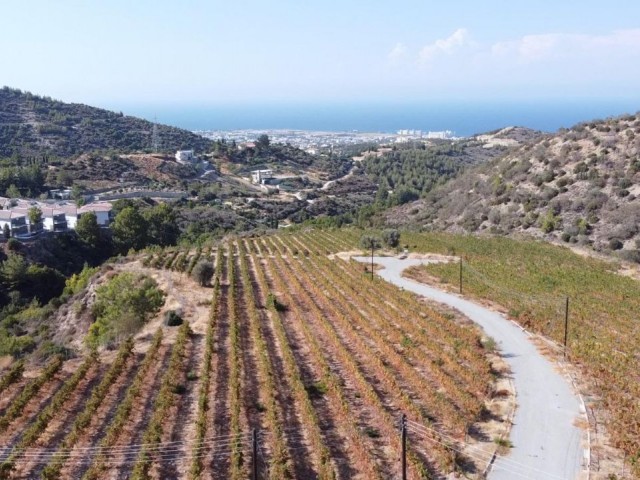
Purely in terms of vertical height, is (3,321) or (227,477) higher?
(227,477)

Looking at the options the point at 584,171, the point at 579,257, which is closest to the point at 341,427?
the point at 579,257

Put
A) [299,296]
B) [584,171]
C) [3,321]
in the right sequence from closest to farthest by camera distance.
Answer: [299,296] → [3,321] → [584,171]

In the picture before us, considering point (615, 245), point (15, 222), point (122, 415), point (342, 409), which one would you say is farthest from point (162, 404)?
point (15, 222)

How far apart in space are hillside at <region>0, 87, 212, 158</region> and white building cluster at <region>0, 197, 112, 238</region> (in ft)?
142

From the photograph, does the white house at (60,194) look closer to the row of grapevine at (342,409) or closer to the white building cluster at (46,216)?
the white building cluster at (46,216)

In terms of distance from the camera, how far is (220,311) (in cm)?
3294

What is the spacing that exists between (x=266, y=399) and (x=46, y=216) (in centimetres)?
5308

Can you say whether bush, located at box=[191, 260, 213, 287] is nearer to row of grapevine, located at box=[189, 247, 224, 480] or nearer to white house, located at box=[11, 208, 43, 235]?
row of grapevine, located at box=[189, 247, 224, 480]

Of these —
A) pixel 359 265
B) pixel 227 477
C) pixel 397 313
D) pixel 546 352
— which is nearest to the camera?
pixel 227 477

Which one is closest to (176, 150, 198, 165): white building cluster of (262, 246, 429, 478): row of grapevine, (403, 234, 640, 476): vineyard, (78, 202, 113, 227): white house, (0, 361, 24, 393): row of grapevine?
(78, 202, 113, 227): white house

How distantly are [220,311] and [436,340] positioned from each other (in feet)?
42.4

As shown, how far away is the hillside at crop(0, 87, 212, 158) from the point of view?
11586 centimetres

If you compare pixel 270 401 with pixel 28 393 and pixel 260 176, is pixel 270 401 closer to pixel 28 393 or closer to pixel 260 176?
pixel 28 393

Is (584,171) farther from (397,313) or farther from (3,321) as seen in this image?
(3,321)
